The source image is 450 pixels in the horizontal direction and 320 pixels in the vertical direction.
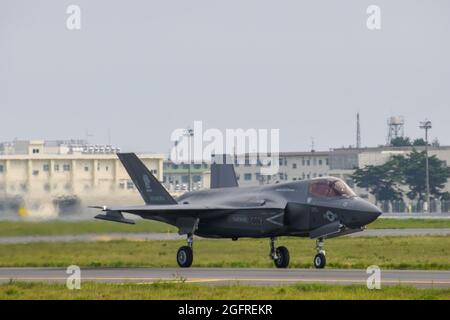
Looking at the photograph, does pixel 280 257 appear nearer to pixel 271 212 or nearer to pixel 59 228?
pixel 271 212

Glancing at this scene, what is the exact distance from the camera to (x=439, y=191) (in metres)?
143

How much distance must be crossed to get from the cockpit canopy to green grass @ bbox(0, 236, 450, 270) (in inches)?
95.7

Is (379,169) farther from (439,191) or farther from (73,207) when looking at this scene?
(73,207)

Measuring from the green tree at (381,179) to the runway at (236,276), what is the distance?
335 ft

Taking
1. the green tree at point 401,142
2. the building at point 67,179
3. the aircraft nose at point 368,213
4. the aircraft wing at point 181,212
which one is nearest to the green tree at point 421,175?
the green tree at point 401,142

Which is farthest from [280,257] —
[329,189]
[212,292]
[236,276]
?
[212,292]

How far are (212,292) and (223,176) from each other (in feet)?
52.4

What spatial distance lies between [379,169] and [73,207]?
310 feet

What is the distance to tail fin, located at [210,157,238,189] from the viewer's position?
42.7m

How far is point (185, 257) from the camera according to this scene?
3888cm

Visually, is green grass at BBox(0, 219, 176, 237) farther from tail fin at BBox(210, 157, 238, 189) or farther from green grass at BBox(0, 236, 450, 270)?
tail fin at BBox(210, 157, 238, 189)

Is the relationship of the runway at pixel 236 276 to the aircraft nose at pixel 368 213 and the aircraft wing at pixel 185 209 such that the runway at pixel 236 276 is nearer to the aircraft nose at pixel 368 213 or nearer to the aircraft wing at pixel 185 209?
the aircraft nose at pixel 368 213

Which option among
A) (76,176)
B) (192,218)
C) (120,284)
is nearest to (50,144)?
(76,176)

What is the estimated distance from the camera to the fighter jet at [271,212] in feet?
120
